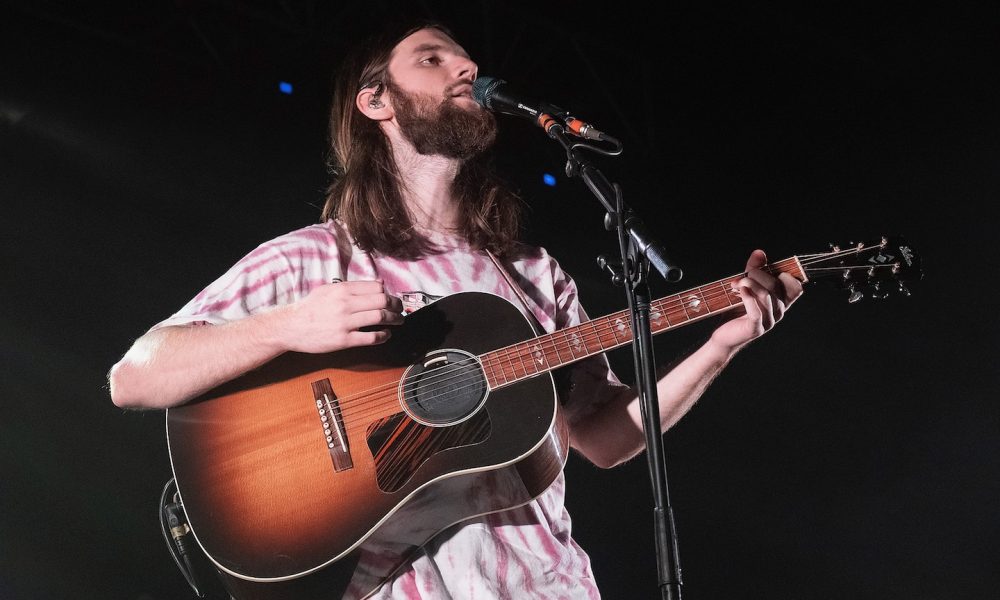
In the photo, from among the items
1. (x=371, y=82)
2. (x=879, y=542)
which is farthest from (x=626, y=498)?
(x=371, y=82)

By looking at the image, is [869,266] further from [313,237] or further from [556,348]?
[313,237]

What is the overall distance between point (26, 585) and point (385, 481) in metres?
2.37

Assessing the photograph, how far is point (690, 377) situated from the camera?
241 centimetres

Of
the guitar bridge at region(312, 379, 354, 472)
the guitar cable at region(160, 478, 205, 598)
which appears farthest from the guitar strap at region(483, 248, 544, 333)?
the guitar cable at region(160, 478, 205, 598)

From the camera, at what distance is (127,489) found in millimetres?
3771

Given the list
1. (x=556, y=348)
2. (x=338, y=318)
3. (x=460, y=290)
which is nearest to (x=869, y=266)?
(x=556, y=348)

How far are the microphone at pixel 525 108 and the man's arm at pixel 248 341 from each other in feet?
1.95

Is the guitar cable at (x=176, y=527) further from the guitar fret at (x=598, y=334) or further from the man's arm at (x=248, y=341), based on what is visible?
the guitar fret at (x=598, y=334)

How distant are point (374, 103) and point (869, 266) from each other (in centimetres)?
177

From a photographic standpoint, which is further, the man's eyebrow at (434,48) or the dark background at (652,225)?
the dark background at (652,225)

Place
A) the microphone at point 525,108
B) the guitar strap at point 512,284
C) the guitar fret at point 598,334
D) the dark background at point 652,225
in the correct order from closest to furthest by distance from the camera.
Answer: the microphone at point 525,108 → the guitar fret at point 598,334 → the guitar strap at point 512,284 → the dark background at point 652,225

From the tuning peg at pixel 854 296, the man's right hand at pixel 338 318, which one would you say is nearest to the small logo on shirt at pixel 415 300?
the man's right hand at pixel 338 318

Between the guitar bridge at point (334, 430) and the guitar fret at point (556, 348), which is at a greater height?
the guitar fret at point (556, 348)

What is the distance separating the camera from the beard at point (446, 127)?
2.74 metres
